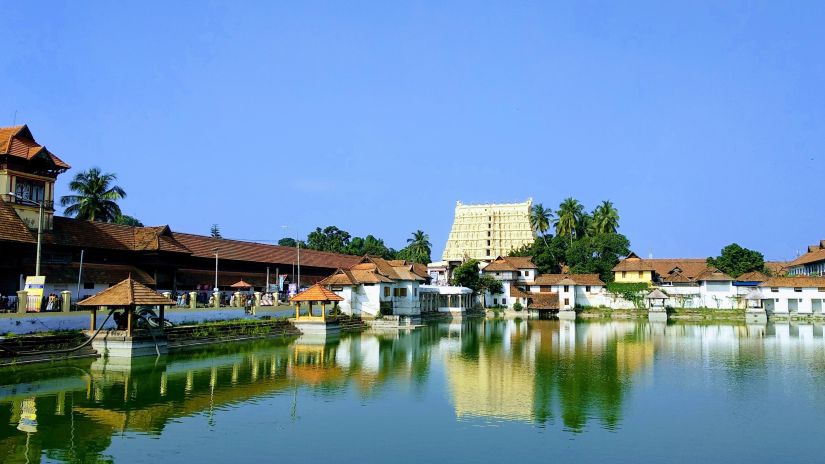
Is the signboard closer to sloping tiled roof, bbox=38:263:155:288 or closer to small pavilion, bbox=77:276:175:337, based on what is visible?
small pavilion, bbox=77:276:175:337

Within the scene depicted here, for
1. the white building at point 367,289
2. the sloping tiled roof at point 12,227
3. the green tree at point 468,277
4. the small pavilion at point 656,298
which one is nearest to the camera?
the sloping tiled roof at point 12,227

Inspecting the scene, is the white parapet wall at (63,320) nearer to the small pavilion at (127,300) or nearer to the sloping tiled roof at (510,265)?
the small pavilion at (127,300)

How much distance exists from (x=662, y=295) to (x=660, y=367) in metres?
35.3

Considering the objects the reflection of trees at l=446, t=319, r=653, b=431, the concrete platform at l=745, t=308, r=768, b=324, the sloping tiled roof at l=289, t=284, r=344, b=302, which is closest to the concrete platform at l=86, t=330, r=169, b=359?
the reflection of trees at l=446, t=319, r=653, b=431

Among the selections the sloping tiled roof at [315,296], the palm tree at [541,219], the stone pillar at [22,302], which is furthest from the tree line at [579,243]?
the stone pillar at [22,302]

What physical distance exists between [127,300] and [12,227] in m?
9.34

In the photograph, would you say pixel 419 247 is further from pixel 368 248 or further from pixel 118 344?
pixel 118 344

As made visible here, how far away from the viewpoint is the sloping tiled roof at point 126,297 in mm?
25156

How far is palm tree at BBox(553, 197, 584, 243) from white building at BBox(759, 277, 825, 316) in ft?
101

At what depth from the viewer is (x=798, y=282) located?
2121 inches

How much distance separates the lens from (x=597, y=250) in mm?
73938

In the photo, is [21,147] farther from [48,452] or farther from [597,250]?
[597,250]

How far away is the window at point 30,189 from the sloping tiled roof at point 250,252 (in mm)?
10753

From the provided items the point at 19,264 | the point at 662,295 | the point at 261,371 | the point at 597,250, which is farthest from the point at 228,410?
the point at 597,250
